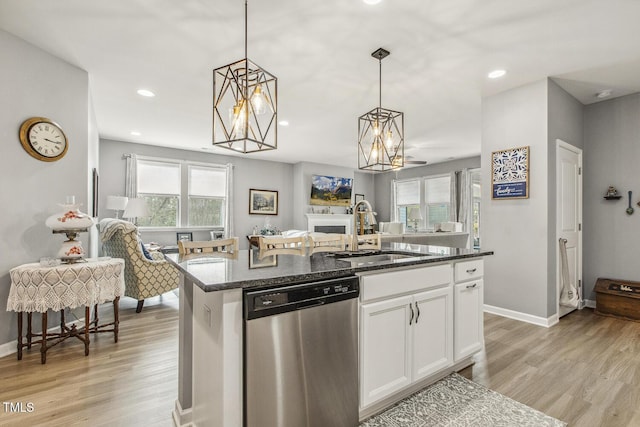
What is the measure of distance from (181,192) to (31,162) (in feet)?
13.8

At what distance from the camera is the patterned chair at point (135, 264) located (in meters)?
3.85

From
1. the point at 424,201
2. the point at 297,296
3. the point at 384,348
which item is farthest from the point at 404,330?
the point at 424,201

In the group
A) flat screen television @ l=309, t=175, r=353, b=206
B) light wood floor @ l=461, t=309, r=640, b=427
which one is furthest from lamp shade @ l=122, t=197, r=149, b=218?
light wood floor @ l=461, t=309, r=640, b=427

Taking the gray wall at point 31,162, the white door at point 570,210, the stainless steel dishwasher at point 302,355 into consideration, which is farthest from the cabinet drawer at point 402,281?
the gray wall at point 31,162

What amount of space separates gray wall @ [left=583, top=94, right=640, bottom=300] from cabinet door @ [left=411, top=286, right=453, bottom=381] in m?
3.37

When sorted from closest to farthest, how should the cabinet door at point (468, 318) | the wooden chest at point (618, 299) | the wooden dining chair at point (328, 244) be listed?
the cabinet door at point (468, 318) → the wooden dining chair at point (328, 244) → the wooden chest at point (618, 299)

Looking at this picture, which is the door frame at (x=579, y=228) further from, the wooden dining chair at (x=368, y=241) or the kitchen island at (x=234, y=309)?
the wooden dining chair at (x=368, y=241)

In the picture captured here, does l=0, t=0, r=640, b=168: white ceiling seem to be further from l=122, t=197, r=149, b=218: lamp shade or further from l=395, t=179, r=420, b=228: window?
l=395, t=179, r=420, b=228: window

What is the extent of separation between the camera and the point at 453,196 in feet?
27.6

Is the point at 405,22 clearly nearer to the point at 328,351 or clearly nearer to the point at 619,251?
the point at 328,351

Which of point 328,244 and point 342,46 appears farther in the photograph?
point 342,46

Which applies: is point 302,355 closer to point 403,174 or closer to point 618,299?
point 618,299

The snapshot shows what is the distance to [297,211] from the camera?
338 inches

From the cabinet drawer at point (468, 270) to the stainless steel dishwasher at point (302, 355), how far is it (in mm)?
1017
